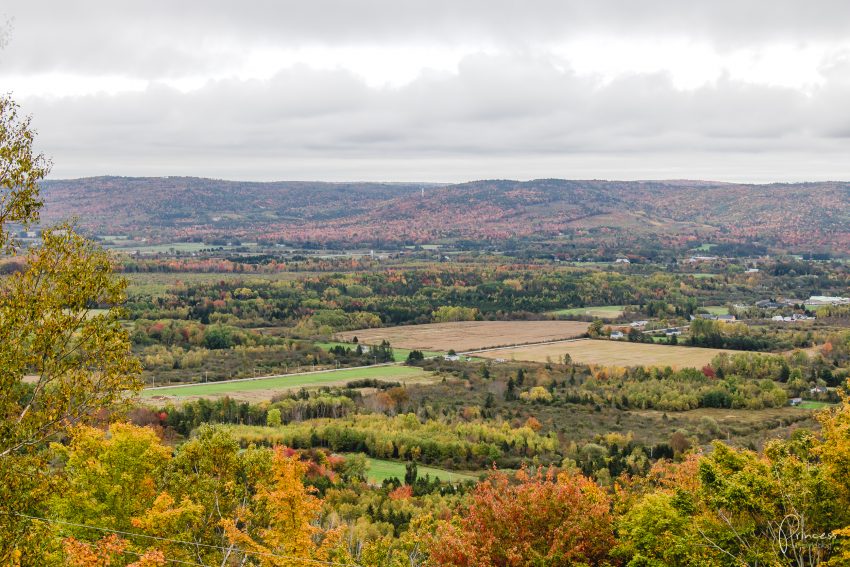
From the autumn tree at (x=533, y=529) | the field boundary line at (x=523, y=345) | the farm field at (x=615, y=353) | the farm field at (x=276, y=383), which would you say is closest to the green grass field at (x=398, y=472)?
the farm field at (x=276, y=383)

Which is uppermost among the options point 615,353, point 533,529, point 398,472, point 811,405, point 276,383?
point 533,529

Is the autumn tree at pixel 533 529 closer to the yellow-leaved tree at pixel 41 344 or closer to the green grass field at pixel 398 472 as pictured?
the yellow-leaved tree at pixel 41 344

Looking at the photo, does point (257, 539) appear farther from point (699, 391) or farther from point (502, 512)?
point (699, 391)

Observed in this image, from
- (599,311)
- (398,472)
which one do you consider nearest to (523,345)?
(599,311)

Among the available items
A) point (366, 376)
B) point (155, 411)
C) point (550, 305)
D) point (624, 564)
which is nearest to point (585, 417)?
point (366, 376)

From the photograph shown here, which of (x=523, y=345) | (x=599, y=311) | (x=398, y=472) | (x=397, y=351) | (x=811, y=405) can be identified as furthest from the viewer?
(x=599, y=311)

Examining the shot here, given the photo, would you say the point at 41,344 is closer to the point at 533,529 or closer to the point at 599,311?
the point at 533,529

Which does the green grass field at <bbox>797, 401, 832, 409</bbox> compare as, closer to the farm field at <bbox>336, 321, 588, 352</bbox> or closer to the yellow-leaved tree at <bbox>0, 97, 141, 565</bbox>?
the farm field at <bbox>336, 321, 588, 352</bbox>
